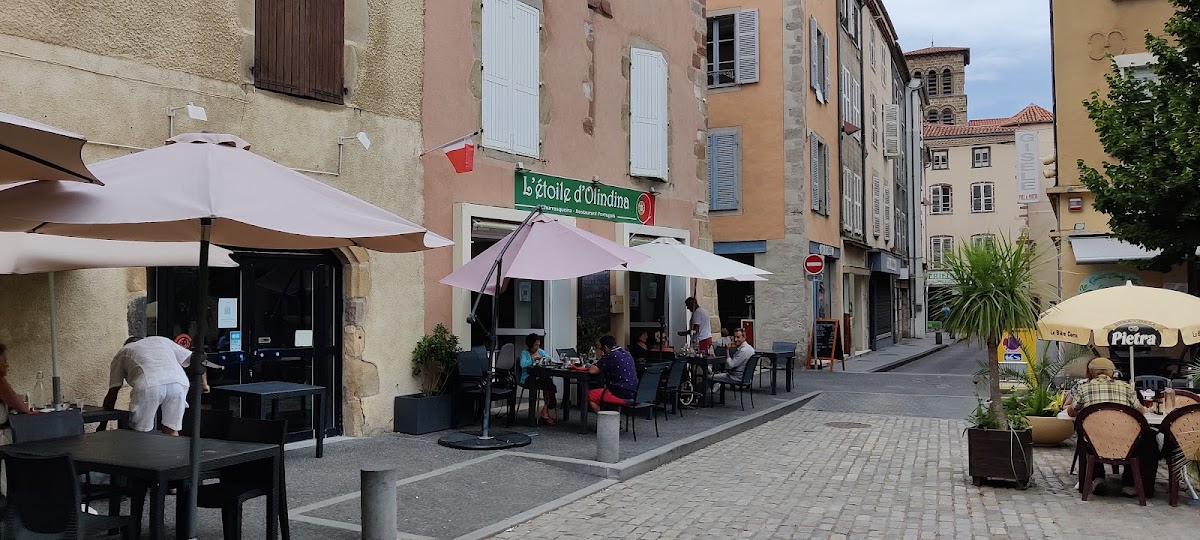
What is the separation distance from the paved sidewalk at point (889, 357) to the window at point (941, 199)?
1623 centimetres

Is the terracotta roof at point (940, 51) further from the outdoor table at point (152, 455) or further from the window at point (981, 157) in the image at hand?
the outdoor table at point (152, 455)

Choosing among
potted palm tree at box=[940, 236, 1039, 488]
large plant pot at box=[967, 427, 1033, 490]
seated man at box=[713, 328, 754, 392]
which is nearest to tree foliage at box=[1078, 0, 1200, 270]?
seated man at box=[713, 328, 754, 392]

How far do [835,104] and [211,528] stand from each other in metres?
21.7

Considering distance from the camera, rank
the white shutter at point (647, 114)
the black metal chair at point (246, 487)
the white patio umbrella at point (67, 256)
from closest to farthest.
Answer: the black metal chair at point (246, 487), the white patio umbrella at point (67, 256), the white shutter at point (647, 114)

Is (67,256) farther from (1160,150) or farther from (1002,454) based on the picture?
(1160,150)

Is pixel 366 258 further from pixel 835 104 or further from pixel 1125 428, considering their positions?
pixel 835 104

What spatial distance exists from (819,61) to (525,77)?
13157 millimetres

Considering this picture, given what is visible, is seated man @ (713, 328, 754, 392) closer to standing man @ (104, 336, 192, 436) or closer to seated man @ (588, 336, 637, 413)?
seated man @ (588, 336, 637, 413)

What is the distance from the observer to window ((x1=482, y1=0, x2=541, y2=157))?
1149cm

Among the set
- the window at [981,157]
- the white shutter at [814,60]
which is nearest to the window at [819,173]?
the white shutter at [814,60]

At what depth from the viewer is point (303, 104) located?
9.16 metres

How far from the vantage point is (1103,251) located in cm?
1670

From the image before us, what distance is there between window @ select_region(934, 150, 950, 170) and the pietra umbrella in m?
48.1

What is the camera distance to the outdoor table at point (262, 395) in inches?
312
